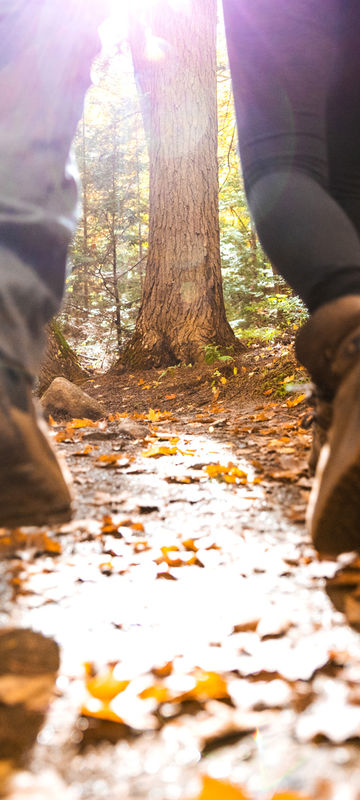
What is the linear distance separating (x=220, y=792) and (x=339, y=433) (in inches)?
25.2

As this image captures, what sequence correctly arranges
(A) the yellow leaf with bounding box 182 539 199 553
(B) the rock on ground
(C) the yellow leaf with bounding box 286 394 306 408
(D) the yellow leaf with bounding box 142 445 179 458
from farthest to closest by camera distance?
(B) the rock on ground, (C) the yellow leaf with bounding box 286 394 306 408, (D) the yellow leaf with bounding box 142 445 179 458, (A) the yellow leaf with bounding box 182 539 199 553

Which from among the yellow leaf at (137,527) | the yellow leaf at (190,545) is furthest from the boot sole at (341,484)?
the yellow leaf at (137,527)

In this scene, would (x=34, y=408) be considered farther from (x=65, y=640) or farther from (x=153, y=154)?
(x=153, y=154)

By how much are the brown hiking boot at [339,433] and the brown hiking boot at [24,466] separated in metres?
0.54

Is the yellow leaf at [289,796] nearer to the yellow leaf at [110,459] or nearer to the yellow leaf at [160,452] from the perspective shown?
the yellow leaf at [110,459]

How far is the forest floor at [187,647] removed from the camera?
0.67 metres

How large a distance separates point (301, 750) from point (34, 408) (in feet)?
2.61

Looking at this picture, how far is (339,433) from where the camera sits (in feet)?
3.42

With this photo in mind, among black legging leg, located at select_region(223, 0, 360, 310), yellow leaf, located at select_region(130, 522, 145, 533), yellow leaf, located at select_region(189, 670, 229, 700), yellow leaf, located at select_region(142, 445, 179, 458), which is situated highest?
black legging leg, located at select_region(223, 0, 360, 310)

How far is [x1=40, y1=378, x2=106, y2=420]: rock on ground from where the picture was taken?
15.1 ft

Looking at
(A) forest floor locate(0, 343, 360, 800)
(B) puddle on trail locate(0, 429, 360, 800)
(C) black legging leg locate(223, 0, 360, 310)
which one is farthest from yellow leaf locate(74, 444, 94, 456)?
(C) black legging leg locate(223, 0, 360, 310)

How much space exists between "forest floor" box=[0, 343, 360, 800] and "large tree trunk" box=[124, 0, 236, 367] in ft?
13.4

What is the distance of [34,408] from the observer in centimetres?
114

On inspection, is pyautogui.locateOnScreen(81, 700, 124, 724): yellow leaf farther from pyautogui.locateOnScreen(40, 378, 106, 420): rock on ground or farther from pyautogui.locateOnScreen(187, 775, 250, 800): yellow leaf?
pyautogui.locateOnScreen(40, 378, 106, 420): rock on ground
